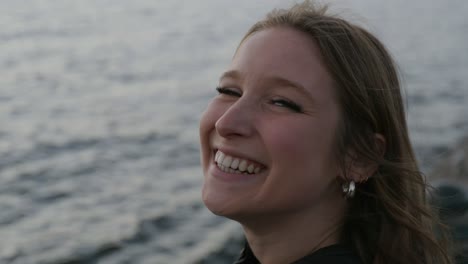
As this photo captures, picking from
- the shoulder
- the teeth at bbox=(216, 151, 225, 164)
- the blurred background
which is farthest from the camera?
the blurred background

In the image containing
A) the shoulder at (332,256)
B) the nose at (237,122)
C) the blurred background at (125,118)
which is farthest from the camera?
the blurred background at (125,118)

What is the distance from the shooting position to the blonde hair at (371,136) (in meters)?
3.00

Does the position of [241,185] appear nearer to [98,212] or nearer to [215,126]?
[215,126]

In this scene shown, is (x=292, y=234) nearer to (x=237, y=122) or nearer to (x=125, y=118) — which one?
(x=237, y=122)

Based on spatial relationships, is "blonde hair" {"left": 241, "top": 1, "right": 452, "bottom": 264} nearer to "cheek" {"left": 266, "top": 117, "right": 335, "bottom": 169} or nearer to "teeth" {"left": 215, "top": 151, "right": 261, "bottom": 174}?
"cheek" {"left": 266, "top": 117, "right": 335, "bottom": 169}

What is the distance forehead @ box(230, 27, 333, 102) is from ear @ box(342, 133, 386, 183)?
0.32 m

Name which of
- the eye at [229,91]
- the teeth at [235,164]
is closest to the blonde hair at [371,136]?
the eye at [229,91]

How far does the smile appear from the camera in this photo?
2.92 meters

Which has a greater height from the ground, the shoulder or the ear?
the ear

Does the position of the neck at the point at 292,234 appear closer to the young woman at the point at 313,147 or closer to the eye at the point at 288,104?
the young woman at the point at 313,147

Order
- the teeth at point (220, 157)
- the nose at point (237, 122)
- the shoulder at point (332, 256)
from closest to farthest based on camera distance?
the shoulder at point (332, 256) < the nose at point (237, 122) < the teeth at point (220, 157)

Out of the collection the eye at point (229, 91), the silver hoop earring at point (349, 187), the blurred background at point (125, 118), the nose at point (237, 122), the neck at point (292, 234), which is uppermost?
the eye at point (229, 91)

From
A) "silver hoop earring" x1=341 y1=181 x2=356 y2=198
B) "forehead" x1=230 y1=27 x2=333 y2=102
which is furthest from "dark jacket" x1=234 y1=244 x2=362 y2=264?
"forehead" x1=230 y1=27 x2=333 y2=102

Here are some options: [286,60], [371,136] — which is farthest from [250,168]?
[371,136]
